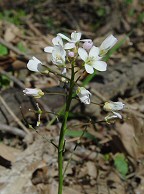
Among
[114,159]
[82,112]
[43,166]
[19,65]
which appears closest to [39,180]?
[43,166]

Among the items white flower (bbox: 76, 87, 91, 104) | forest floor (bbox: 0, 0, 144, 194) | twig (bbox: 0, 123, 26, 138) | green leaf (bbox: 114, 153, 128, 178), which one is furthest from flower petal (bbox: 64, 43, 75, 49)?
green leaf (bbox: 114, 153, 128, 178)

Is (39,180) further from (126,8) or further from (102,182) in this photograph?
(126,8)

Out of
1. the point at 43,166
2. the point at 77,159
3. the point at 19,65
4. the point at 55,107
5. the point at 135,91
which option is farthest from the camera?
the point at 135,91

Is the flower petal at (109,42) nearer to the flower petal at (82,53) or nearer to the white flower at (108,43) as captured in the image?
the white flower at (108,43)

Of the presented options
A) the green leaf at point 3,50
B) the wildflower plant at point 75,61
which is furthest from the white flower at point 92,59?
the green leaf at point 3,50

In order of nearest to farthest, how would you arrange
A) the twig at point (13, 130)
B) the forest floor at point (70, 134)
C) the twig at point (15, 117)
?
the forest floor at point (70, 134)
the twig at point (13, 130)
the twig at point (15, 117)

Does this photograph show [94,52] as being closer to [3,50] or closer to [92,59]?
[92,59]

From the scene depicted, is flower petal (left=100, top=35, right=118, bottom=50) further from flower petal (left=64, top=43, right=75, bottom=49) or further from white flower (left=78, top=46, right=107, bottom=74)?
flower petal (left=64, top=43, right=75, bottom=49)
